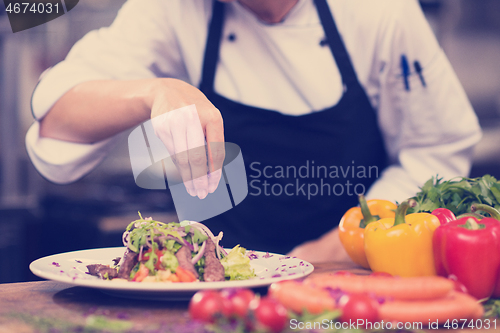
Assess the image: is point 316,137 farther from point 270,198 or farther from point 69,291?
point 69,291

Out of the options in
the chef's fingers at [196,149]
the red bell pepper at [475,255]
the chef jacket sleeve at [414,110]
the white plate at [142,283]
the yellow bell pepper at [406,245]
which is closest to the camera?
the white plate at [142,283]

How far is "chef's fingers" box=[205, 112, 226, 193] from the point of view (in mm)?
1146

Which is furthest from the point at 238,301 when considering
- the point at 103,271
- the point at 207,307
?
the point at 103,271

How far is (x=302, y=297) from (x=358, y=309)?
0.08 m

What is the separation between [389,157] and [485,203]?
76 centimetres

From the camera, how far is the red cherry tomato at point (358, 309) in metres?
0.59

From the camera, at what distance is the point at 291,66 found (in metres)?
1.62

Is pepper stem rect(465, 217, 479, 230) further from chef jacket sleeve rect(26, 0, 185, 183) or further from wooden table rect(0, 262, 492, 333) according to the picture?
chef jacket sleeve rect(26, 0, 185, 183)

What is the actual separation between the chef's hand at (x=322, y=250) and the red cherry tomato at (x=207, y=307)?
1.09 metres

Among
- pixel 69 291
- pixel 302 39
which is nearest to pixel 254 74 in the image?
pixel 302 39

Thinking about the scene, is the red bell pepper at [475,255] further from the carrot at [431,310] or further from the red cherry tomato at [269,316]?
the red cherry tomato at [269,316]

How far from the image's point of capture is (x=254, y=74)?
162 cm

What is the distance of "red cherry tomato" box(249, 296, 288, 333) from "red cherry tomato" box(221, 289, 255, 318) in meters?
0.01

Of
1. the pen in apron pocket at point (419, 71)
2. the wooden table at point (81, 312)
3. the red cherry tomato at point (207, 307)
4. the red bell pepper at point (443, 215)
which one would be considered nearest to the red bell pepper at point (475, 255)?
the red bell pepper at point (443, 215)
